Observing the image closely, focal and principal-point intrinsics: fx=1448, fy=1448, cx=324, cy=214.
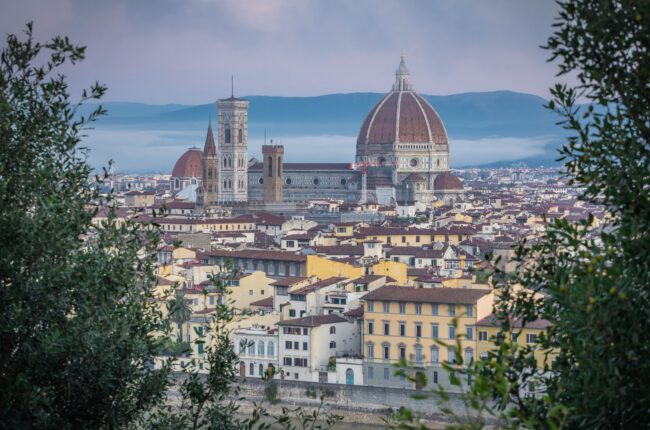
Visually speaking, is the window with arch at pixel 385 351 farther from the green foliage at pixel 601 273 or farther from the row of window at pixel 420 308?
the green foliage at pixel 601 273

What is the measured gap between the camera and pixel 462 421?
4867 millimetres

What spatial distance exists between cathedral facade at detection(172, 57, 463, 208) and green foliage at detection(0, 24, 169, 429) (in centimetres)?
6222

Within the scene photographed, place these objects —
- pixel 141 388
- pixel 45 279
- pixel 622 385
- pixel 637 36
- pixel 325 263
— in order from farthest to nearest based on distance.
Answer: pixel 325 263 → pixel 141 388 → pixel 45 279 → pixel 637 36 → pixel 622 385

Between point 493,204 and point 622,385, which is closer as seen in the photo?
point 622,385

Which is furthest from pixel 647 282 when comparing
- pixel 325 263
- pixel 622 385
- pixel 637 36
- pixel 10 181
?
pixel 325 263

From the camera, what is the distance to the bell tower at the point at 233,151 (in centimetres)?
8150

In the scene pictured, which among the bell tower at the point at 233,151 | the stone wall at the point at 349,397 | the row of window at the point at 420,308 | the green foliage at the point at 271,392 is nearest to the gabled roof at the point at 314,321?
the row of window at the point at 420,308

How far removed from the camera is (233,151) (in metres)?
82.1

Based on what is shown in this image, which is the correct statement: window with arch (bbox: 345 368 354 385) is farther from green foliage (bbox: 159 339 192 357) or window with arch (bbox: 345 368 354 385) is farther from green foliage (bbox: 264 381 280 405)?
green foliage (bbox: 159 339 192 357)

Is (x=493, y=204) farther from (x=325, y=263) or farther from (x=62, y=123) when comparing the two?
(x=62, y=123)

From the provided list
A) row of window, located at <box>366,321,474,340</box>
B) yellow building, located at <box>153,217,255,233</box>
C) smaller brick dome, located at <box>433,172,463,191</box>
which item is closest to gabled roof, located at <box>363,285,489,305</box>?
row of window, located at <box>366,321,474,340</box>

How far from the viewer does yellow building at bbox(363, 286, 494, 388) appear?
23719mm

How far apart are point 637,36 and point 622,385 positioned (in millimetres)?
1422

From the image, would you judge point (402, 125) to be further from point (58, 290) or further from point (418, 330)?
point (58, 290)
